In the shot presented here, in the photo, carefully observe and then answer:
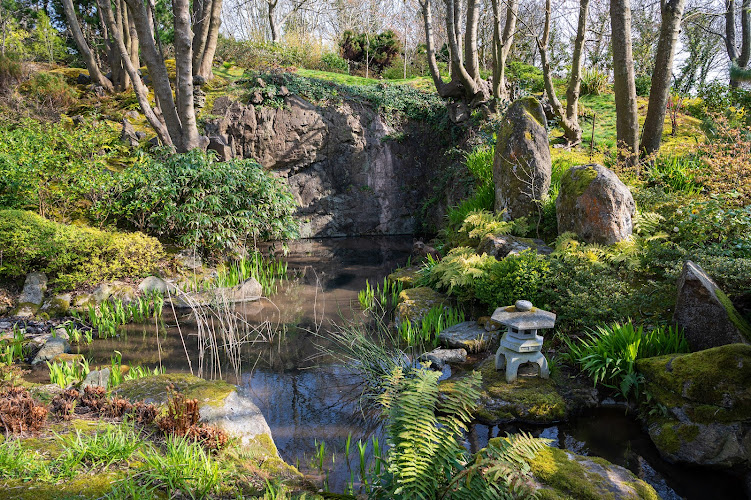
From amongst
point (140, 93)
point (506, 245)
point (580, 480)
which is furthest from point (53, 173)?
point (580, 480)

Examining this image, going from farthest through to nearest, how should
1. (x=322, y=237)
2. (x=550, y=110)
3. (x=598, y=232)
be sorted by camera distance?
(x=322, y=237)
(x=550, y=110)
(x=598, y=232)

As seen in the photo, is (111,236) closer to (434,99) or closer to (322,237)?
(322,237)

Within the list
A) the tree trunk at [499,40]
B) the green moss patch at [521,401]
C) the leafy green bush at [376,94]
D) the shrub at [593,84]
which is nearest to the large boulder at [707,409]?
the green moss patch at [521,401]

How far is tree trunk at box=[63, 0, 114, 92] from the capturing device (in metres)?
11.5

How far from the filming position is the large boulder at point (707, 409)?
3.56m

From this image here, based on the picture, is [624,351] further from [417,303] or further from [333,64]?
[333,64]

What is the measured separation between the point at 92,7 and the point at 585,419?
17098 mm

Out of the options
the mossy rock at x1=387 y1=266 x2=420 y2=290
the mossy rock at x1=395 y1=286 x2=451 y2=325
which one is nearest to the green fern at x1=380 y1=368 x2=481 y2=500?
the mossy rock at x1=395 y1=286 x2=451 y2=325

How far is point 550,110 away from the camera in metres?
12.1

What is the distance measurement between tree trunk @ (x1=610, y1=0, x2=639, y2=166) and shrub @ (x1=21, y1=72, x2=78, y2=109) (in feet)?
39.6

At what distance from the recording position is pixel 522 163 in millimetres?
7492

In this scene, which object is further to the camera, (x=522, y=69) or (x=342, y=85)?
(x=522, y=69)

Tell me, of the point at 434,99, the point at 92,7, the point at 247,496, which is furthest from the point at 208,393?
the point at 92,7

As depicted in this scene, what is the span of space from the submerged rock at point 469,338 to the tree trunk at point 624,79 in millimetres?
4318
